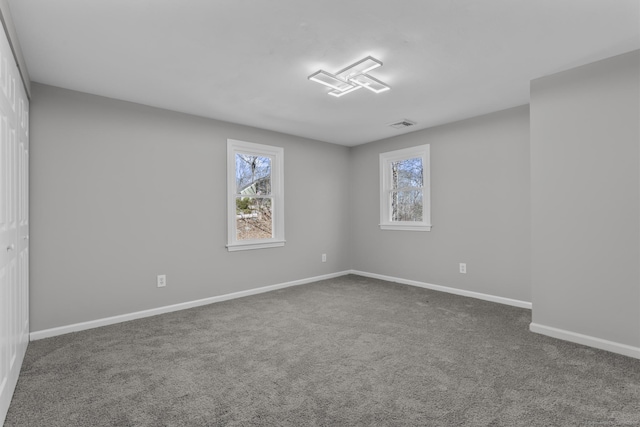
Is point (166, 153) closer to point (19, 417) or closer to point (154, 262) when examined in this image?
point (154, 262)

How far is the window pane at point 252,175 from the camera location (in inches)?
174

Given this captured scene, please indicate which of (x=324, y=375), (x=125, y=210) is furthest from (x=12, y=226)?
(x=324, y=375)

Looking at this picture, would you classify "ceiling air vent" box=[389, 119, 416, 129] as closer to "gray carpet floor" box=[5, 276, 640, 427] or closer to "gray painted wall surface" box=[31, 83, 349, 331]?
"gray painted wall surface" box=[31, 83, 349, 331]

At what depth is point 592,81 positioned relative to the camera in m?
2.62

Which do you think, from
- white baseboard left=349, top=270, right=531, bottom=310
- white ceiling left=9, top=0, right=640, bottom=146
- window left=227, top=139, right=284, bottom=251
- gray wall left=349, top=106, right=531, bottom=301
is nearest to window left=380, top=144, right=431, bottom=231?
gray wall left=349, top=106, right=531, bottom=301

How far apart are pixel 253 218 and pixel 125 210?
1.61 m

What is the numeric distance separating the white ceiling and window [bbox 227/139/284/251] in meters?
1.02

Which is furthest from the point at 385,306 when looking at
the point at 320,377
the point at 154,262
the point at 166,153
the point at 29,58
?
the point at 29,58

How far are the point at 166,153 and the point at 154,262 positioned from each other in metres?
1.22

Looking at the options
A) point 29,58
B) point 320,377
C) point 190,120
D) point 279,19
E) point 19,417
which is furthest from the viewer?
point 190,120

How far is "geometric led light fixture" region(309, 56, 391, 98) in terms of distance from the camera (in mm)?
2572

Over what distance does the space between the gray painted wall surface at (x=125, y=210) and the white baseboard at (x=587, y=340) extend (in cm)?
315

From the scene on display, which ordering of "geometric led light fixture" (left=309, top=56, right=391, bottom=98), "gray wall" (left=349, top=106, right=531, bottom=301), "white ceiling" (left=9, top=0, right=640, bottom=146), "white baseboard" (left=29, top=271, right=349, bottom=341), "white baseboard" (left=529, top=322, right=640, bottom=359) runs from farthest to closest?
1. "gray wall" (left=349, top=106, right=531, bottom=301)
2. "white baseboard" (left=29, top=271, right=349, bottom=341)
3. "geometric led light fixture" (left=309, top=56, right=391, bottom=98)
4. "white baseboard" (left=529, top=322, right=640, bottom=359)
5. "white ceiling" (left=9, top=0, right=640, bottom=146)

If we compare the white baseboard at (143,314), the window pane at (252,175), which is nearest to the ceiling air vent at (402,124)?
the window pane at (252,175)
